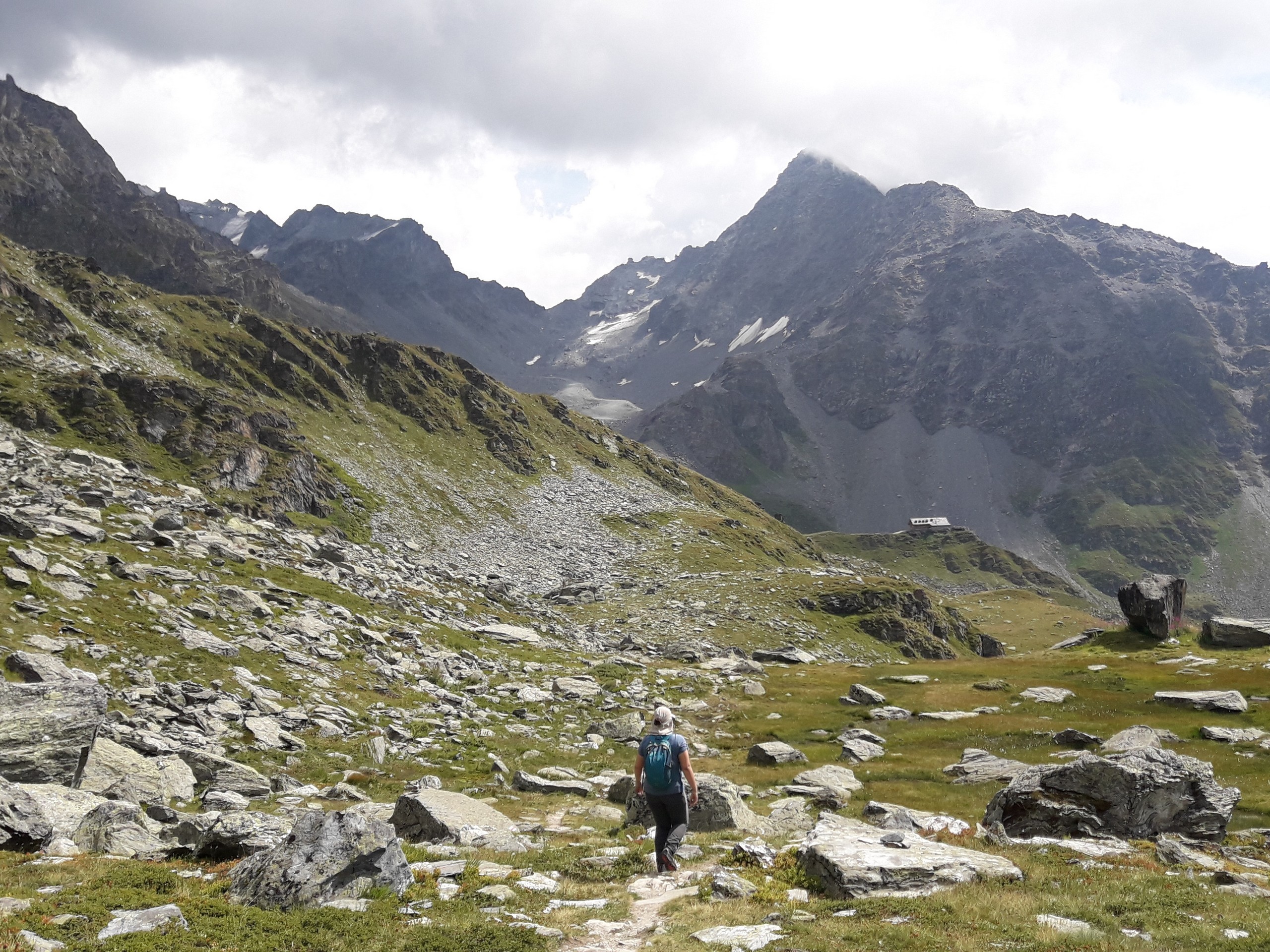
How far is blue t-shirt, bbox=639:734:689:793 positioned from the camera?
17.3m

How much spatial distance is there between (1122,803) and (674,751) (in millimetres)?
14622

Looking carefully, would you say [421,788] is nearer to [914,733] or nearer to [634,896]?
[634,896]

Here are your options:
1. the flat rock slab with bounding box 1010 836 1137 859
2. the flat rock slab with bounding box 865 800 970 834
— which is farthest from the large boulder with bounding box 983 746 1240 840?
the flat rock slab with bounding box 865 800 970 834

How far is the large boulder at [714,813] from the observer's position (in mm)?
22469

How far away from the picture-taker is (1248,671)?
160 feet

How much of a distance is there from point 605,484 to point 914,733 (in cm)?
11185

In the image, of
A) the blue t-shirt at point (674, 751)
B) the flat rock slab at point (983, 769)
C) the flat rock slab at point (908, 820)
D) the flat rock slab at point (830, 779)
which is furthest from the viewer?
the flat rock slab at point (983, 769)

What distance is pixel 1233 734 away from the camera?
37.1 meters

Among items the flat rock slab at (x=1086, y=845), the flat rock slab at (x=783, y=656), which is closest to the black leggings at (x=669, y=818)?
the flat rock slab at (x=1086, y=845)

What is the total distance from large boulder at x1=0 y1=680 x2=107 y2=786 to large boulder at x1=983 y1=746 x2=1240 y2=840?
26.6m

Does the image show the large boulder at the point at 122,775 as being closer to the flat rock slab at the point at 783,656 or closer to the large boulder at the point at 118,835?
the large boulder at the point at 118,835

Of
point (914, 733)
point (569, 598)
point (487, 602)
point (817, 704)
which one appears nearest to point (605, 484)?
point (569, 598)

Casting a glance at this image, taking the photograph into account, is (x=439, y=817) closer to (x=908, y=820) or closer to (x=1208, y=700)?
(x=908, y=820)

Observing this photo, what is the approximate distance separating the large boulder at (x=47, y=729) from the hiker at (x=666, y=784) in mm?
15599
